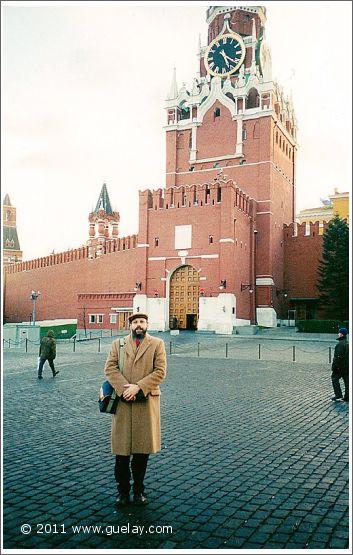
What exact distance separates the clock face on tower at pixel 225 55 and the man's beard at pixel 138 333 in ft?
144

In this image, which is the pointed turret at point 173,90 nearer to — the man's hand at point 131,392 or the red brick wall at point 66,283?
the red brick wall at point 66,283

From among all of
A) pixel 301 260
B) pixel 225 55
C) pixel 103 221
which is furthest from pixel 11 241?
pixel 301 260

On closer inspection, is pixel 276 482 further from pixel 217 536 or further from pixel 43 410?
pixel 43 410

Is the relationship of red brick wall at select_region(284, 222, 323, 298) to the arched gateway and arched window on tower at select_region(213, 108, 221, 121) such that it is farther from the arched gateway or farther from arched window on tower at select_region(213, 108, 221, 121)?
arched window on tower at select_region(213, 108, 221, 121)

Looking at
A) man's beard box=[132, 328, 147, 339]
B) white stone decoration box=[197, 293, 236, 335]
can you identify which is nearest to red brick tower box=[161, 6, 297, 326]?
white stone decoration box=[197, 293, 236, 335]

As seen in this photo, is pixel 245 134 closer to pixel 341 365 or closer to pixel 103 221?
pixel 103 221

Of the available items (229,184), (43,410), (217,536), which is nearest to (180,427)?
(43,410)

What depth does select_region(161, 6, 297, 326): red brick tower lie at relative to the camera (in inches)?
1565

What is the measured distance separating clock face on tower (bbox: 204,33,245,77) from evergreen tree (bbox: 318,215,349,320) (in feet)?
55.7

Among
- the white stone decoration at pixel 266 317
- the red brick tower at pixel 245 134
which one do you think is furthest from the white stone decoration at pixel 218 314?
the white stone decoration at pixel 266 317

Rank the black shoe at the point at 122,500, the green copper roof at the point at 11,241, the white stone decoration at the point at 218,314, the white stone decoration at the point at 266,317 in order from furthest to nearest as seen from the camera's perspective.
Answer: the green copper roof at the point at 11,241 → the white stone decoration at the point at 266,317 → the white stone decoration at the point at 218,314 → the black shoe at the point at 122,500

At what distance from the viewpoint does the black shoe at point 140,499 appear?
4270 mm

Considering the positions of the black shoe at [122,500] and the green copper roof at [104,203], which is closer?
the black shoe at [122,500]

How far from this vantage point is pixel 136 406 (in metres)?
4.32
